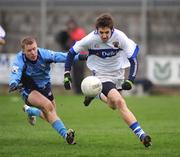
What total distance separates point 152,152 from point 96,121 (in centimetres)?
558

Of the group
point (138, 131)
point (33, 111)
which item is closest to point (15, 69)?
point (33, 111)

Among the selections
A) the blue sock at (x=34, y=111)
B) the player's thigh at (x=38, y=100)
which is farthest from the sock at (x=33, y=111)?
the player's thigh at (x=38, y=100)

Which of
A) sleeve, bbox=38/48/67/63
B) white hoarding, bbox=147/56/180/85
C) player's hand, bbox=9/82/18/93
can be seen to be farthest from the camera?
white hoarding, bbox=147/56/180/85

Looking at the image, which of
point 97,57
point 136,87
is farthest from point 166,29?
point 97,57

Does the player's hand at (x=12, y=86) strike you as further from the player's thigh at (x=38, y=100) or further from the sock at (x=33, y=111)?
the sock at (x=33, y=111)

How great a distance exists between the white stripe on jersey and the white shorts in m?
0.06

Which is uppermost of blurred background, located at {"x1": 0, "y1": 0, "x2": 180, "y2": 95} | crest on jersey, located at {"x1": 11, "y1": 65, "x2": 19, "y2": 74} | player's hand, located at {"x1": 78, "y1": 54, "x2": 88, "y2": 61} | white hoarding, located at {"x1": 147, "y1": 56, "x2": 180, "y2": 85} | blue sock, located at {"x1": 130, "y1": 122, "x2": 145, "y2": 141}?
player's hand, located at {"x1": 78, "y1": 54, "x2": 88, "y2": 61}

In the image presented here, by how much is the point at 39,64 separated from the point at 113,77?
114cm

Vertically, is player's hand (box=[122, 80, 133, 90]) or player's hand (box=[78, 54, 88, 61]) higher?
player's hand (box=[78, 54, 88, 61])

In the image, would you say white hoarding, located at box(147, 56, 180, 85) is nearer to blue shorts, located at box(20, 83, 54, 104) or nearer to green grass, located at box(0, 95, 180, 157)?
green grass, located at box(0, 95, 180, 157)

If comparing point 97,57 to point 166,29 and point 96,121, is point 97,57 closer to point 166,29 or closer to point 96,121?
point 96,121

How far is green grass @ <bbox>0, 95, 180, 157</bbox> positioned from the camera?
997 centimetres

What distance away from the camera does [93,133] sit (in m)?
12.7

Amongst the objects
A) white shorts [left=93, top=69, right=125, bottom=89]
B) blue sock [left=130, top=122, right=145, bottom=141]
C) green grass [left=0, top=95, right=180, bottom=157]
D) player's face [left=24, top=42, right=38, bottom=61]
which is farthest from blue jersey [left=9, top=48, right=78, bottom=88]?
blue sock [left=130, top=122, right=145, bottom=141]
